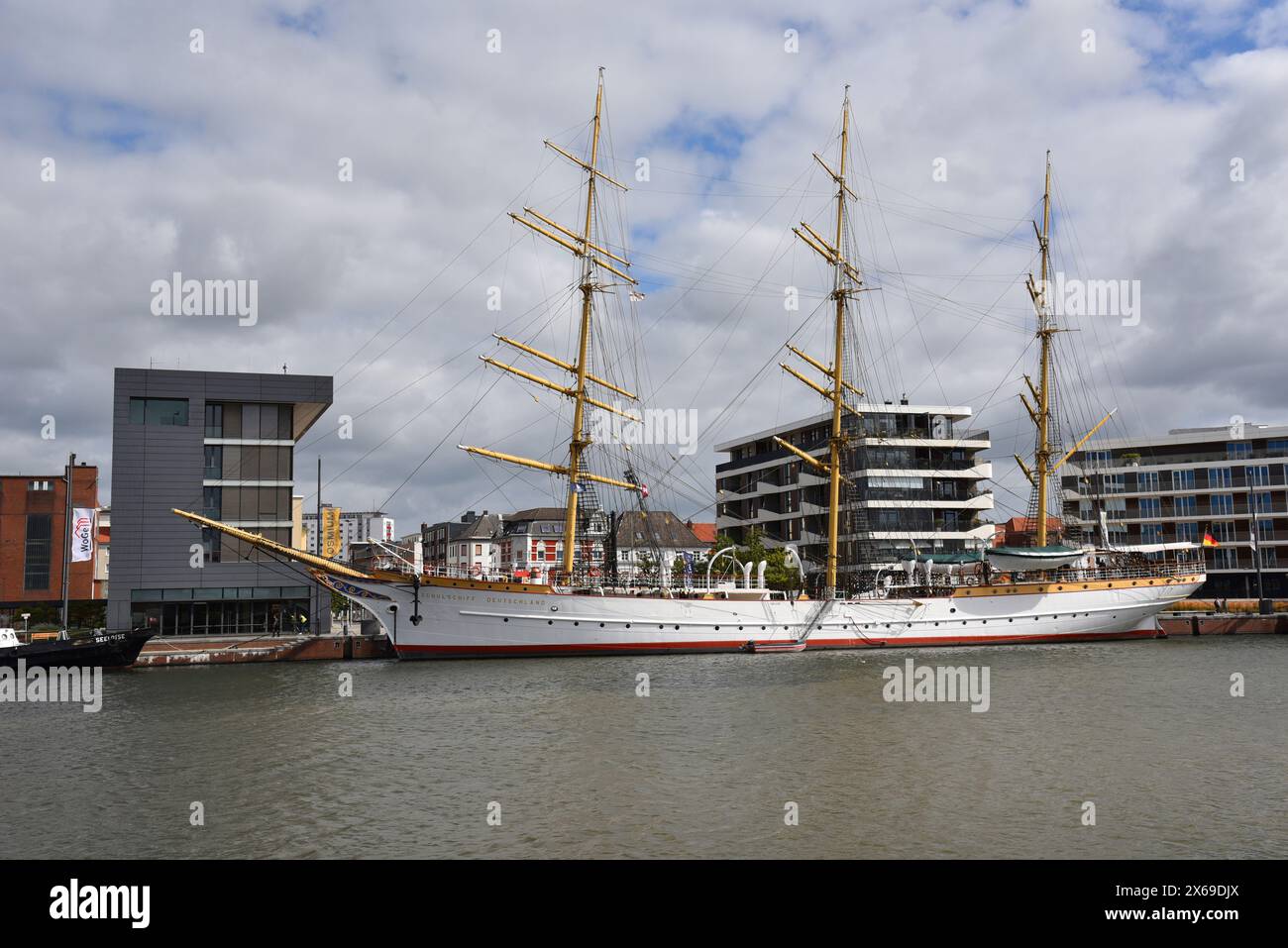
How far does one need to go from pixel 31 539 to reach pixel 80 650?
39.2m

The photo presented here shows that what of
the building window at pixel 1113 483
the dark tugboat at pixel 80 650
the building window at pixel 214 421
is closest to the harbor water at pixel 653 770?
the dark tugboat at pixel 80 650

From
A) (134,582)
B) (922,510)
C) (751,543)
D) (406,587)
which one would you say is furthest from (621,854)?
(922,510)

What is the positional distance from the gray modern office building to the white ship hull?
15.2 m

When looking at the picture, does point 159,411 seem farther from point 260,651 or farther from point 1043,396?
point 1043,396

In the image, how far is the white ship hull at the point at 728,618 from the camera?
45.8m

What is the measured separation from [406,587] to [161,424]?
24338 millimetres

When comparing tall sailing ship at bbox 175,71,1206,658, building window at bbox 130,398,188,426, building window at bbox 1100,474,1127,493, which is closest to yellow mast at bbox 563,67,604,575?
tall sailing ship at bbox 175,71,1206,658

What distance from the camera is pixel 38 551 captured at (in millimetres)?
75062

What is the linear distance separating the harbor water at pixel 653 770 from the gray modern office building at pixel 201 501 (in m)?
24.1

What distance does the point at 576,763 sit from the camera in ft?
68.6

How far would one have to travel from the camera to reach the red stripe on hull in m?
46.1

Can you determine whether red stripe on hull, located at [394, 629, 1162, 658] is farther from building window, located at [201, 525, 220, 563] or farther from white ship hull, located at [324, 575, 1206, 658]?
building window, located at [201, 525, 220, 563]

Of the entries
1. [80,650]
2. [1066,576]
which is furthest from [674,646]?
[80,650]

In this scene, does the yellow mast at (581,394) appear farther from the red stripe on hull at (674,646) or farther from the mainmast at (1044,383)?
the mainmast at (1044,383)
